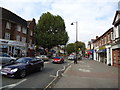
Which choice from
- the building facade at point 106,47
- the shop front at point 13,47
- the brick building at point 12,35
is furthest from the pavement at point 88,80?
the brick building at point 12,35

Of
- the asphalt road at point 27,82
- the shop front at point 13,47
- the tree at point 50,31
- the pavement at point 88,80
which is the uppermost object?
the tree at point 50,31

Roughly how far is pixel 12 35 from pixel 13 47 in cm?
293

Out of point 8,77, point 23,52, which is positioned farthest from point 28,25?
point 8,77

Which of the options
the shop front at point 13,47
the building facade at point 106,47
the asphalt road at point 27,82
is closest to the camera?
the asphalt road at point 27,82

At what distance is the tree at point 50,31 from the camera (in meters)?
31.0

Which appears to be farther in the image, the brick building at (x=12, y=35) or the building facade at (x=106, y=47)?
the brick building at (x=12, y=35)

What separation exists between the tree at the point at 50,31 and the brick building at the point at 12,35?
4.19m

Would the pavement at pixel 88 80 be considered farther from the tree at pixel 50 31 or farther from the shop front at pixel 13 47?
the tree at pixel 50 31

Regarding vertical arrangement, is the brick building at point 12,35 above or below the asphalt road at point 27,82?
above

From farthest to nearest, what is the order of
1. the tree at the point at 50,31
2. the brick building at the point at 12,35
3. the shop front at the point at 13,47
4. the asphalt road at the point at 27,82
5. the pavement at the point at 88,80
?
the tree at the point at 50,31 < the brick building at the point at 12,35 < the shop front at the point at 13,47 < the pavement at the point at 88,80 < the asphalt road at the point at 27,82

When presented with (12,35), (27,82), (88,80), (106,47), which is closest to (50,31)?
(12,35)

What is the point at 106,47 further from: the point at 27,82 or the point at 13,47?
the point at 13,47

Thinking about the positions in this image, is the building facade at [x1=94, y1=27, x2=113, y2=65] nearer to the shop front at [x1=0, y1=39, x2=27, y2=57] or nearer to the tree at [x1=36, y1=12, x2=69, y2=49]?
the tree at [x1=36, y1=12, x2=69, y2=49]

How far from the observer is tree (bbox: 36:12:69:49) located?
3103cm
